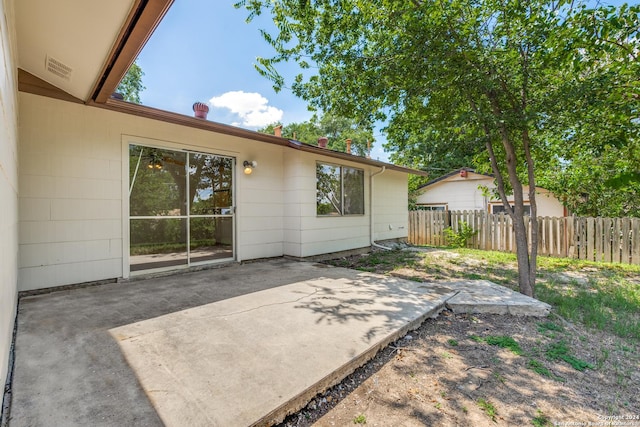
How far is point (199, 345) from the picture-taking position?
7.52ft

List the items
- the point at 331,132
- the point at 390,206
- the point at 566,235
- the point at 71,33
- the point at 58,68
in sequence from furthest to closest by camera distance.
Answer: the point at 331,132 < the point at 390,206 < the point at 566,235 < the point at 58,68 < the point at 71,33

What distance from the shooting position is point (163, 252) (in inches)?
190

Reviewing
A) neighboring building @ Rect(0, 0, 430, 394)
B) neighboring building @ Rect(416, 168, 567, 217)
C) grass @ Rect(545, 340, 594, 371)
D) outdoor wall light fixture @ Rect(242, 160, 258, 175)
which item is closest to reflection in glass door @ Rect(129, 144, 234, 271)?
neighboring building @ Rect(0, 0, 430, 394)

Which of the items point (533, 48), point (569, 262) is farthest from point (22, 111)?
point (569, 262)

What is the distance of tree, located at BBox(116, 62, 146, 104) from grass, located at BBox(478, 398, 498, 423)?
803 inches

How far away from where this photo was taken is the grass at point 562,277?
3.36 metres

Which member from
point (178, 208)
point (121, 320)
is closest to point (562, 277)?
point (121, 320)

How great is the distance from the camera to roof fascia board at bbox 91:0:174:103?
79.2 inches

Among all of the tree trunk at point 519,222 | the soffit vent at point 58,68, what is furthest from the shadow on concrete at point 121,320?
the soffit vent at point 58,68

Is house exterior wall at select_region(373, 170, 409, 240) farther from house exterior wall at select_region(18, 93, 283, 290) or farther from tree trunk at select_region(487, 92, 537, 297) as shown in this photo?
house exterior wall at select_region(18, 93, 283, 290)

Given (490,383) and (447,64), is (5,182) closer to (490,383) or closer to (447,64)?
(490,383)

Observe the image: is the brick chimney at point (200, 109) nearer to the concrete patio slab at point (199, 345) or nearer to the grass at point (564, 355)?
the concrete patio slab at point (199, 345)

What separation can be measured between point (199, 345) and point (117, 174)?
3.24 m

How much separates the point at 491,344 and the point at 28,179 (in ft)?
18.1
